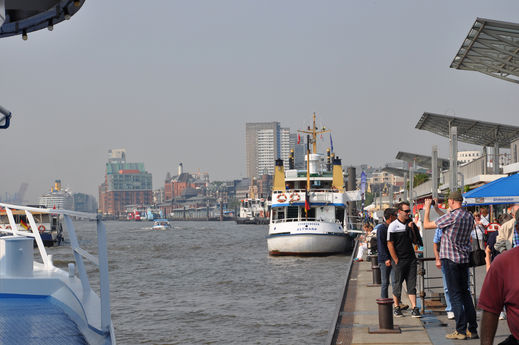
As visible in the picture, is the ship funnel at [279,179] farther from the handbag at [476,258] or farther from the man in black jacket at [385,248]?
the handbag at [476,258]

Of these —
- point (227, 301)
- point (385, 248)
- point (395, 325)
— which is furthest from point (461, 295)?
point (227, 301)

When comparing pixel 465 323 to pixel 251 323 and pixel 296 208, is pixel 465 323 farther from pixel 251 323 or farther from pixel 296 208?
pixel 296 208

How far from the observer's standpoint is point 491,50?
26.4m

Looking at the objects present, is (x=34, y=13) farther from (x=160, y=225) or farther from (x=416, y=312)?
(x=160, y=225)

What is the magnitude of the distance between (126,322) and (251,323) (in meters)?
2.97

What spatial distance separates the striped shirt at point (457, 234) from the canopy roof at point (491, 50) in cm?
1548

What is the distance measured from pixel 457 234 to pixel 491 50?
1886cm

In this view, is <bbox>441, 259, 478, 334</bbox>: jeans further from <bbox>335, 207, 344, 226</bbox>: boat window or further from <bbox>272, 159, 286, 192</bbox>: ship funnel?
<bbox>272, 159, 286, 192</bbox>: ship funnel

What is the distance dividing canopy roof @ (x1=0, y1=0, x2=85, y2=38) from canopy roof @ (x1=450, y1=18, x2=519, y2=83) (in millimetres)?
19303

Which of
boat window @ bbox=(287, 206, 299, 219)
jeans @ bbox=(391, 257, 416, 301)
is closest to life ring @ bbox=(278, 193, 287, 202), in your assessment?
boat window @ bbox=(287, 206, 299, 219)

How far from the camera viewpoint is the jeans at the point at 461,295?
9164mm

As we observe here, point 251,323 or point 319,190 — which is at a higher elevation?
point 319,190

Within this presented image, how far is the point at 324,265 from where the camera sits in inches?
1305

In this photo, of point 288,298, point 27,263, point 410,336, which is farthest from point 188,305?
point 27,263
